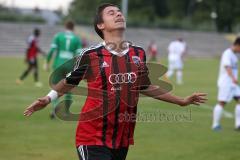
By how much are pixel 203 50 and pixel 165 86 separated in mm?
69164

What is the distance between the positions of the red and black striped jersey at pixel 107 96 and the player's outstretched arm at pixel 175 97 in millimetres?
374

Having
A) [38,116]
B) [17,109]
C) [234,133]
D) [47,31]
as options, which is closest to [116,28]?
[234,133]

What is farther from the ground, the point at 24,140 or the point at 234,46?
the point at 234,46

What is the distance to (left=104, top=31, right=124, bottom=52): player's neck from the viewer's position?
17.2 ft

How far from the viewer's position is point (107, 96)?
5352 millimetres

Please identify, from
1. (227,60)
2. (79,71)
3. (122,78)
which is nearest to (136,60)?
(122,78)

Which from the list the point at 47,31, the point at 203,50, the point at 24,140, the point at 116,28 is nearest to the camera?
the point at 116,28

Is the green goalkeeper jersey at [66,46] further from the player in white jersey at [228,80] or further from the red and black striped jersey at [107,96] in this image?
the red and black striped jersey at [107,96]

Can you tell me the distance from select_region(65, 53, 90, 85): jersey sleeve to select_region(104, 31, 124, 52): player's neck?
0.80 ft

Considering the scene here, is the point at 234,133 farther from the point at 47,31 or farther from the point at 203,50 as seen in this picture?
the point at 203,50

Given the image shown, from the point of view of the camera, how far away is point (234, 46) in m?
13.0

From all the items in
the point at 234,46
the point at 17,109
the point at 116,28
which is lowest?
the point at 17,109

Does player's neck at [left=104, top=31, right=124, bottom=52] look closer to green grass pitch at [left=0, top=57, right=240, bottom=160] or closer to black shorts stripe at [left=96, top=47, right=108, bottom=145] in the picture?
black shorts stripe at [left=96, top=47, right=108, bottom=145]

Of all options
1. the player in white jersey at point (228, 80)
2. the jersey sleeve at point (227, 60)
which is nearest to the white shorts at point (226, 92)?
the player in white jersey at point (228, 80)
